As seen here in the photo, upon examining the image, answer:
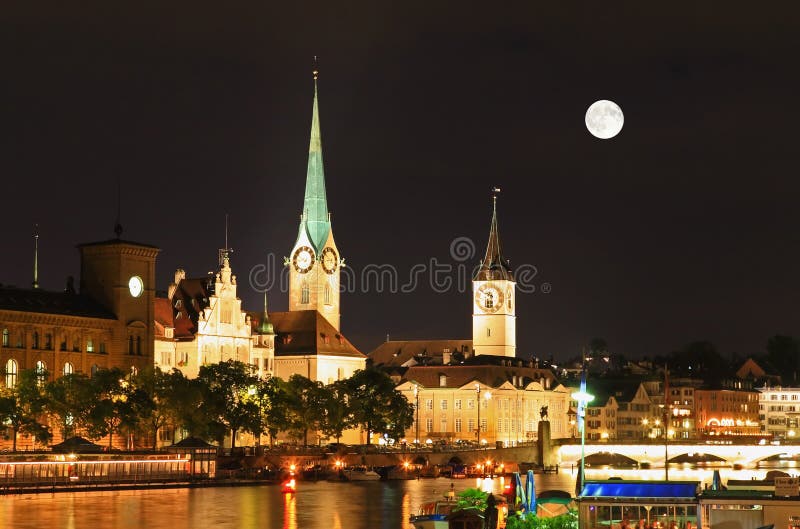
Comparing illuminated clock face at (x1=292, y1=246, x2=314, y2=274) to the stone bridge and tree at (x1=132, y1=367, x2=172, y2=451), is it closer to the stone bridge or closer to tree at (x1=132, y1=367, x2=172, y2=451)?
the stone bridge

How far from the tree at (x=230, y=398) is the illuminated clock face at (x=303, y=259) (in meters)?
50.8

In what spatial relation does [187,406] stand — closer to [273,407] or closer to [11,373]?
[11,373]

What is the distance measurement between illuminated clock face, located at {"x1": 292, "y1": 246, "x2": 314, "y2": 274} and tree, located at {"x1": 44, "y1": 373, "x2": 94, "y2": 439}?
71129 millimetres

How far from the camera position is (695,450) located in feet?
499

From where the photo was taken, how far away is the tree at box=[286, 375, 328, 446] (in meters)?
129

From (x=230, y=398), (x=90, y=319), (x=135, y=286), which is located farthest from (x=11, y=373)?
(x=230, y=398)

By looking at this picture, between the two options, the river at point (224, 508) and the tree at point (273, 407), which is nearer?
the river at point (224, 508)

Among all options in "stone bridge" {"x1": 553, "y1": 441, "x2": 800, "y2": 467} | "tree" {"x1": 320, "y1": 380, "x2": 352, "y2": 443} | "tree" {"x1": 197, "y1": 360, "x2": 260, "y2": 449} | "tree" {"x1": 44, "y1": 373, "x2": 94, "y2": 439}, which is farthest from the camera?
"stone bridge" {"x1": 553, "y1": 441, "x2": 800, "y2": 467}

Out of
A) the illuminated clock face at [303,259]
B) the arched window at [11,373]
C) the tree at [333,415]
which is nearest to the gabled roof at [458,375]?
the illuminated clock face at [303,259]

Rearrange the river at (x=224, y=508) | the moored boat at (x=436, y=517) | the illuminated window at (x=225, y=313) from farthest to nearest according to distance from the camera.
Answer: the illuminated window at (x=225, y=313)
the river at (x=224, y=508)
the moored boat at (x=436, y=517)

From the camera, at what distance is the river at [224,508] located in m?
76.6

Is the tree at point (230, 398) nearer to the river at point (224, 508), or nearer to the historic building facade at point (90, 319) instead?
the historic building facade at point (90, 319)

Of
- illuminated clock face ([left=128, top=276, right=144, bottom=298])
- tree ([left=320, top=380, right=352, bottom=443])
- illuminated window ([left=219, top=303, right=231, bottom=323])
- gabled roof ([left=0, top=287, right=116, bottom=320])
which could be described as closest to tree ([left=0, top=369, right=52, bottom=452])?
gabled roof ([left=0, top=287, right=116, bottom=320])

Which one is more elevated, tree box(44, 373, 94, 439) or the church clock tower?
the church clock tower
